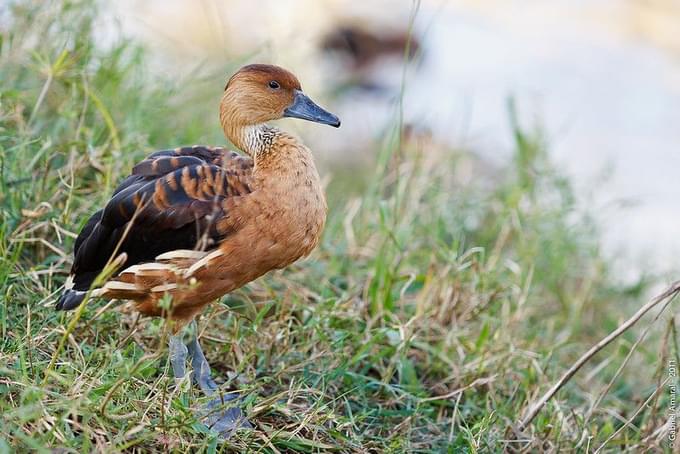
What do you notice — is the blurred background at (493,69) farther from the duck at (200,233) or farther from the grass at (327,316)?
the duck at (200,233)

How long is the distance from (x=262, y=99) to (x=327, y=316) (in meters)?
0.87

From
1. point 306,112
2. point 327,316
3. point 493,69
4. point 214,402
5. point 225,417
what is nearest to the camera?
point 225,417

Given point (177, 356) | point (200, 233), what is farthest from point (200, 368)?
point (200, 233)

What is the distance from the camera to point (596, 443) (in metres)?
3.31

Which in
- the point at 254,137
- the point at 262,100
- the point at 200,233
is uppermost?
the point at 262,100

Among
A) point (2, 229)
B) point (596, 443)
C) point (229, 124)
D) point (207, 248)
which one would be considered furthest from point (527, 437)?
point (2, 229)

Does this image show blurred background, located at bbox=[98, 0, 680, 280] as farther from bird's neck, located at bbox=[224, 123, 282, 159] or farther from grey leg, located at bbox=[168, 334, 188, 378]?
grey leg, located at bbox=[168, 334, 188, 378]

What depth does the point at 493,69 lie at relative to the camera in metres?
8.93

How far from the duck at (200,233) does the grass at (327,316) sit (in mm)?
175

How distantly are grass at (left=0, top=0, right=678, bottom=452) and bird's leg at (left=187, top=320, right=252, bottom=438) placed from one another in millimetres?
60

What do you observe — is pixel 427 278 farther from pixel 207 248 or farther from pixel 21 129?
pixel 21 129

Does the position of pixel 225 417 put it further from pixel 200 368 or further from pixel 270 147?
pixel 270 147

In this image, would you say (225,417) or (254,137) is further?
(254,137)

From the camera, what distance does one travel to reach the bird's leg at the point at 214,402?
112 inches
